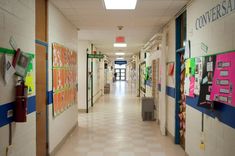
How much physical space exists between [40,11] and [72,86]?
289cm

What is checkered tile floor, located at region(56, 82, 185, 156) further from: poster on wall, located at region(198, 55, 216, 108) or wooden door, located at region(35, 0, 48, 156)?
poster on wall, located at region(198, 55, 216, 108)

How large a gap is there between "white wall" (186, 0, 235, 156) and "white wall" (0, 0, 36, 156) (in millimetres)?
2438

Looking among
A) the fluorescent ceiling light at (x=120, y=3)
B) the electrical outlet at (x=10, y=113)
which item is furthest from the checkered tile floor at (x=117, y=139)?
the fluorescent ceiling light at (x=120, y=3)

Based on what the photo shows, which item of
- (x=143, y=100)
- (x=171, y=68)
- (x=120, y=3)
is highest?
(x=120, y=3)

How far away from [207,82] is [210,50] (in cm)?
45

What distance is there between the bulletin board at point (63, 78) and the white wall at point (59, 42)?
5.4 inches

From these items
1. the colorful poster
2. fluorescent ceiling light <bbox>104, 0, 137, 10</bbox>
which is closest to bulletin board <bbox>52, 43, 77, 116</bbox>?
fluorescent ceiling light <bbox>104, 0, 137, 10</bbox>

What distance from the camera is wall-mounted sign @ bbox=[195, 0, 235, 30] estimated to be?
290cm

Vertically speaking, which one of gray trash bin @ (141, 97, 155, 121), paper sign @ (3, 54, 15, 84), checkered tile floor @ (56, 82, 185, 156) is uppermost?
paper sign @ (3, 54, 15, 84)

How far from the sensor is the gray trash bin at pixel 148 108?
8516mm

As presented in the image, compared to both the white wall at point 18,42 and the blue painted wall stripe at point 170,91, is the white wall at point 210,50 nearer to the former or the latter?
the blue painted wall stripe at point 170,91

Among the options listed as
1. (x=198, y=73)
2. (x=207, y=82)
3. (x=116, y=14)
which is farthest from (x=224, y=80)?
(x=116, y=14)

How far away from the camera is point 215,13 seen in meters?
3.35

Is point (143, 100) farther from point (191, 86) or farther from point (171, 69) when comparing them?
point (191, 86)
